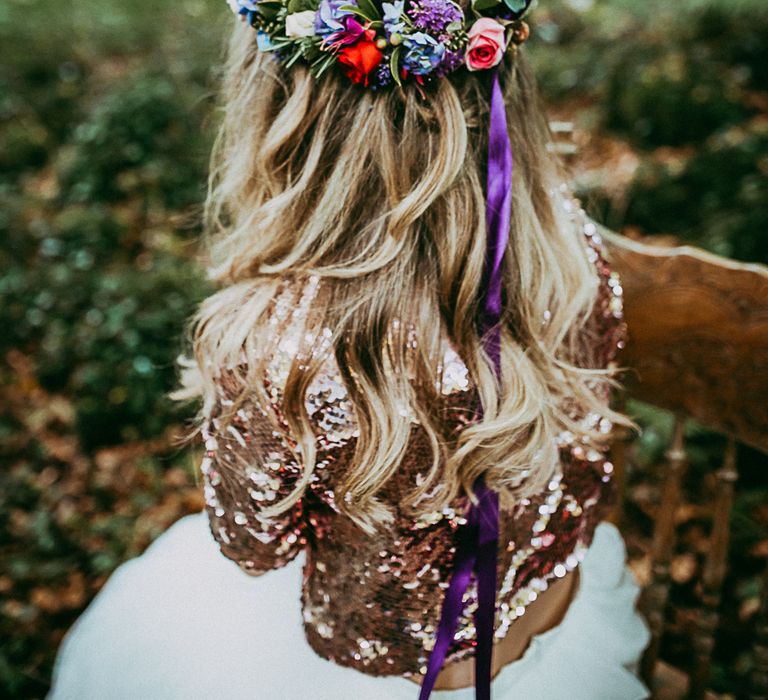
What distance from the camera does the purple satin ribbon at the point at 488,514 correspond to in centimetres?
124

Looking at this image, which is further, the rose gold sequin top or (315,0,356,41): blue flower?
the rose gold sequin top

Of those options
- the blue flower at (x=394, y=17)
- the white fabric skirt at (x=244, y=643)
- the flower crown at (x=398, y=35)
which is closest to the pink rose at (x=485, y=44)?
the flower crown at (x=398, y=35)

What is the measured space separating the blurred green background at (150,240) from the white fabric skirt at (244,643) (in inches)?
34.2

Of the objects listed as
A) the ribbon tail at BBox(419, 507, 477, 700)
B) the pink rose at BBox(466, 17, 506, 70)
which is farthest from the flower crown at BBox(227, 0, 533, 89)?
the ribbon tail at BBox(419, 507, 477, 700)

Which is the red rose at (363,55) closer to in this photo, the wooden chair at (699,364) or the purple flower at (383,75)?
the purple flower at (383,75)

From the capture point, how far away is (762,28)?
13.4 ft

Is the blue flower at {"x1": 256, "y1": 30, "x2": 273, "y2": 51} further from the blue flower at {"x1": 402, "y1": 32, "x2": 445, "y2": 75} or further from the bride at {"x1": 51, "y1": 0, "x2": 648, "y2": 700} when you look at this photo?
the blue flower at {"x1": 402, "y1": 32, "x2": 445, "y2": 75}

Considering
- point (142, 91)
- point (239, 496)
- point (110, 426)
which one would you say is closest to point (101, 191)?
point (142, 91)

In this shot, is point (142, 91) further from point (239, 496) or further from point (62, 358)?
point (239, 496)

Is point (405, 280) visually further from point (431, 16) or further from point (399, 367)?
point (431, 16)

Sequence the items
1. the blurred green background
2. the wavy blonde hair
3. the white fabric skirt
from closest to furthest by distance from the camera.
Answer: the wavy blonde hair
the white fabric skirt
the blurred green background

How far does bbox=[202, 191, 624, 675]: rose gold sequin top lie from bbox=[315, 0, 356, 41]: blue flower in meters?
0.41

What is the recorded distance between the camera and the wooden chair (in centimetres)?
153

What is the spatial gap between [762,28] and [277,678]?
4.29 meters
